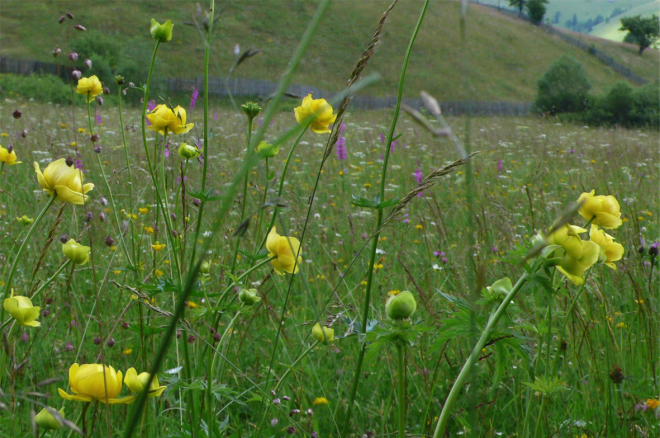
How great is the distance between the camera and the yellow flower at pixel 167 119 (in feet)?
3.37

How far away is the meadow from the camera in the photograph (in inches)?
25.3

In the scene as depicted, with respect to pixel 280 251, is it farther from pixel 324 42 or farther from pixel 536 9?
pixel 536 9

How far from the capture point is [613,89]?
1319 cm

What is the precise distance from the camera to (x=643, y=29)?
38.8 m

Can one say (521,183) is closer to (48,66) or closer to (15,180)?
(15,180)

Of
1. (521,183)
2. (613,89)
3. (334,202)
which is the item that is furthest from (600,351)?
(613,89)

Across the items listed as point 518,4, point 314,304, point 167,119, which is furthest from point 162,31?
point 518,4

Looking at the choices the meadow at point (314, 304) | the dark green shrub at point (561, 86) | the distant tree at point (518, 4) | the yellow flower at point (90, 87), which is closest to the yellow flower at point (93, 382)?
the meadow at point (314, 304)

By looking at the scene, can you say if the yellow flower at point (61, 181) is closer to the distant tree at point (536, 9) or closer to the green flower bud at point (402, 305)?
the green flower bud at point (402, 305)

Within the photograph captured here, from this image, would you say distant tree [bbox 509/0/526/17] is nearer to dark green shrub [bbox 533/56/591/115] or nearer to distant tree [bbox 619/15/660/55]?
distant tree [bbox 619/15/660/55]

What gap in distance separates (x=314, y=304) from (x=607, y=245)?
464mm

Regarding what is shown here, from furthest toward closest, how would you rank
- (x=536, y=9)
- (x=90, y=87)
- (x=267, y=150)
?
(x=536, y=9) < (x=90, y=87) < (x=267, y=150)

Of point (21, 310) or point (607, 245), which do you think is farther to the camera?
point (607, 245)

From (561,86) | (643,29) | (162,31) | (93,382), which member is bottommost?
(93,382)
